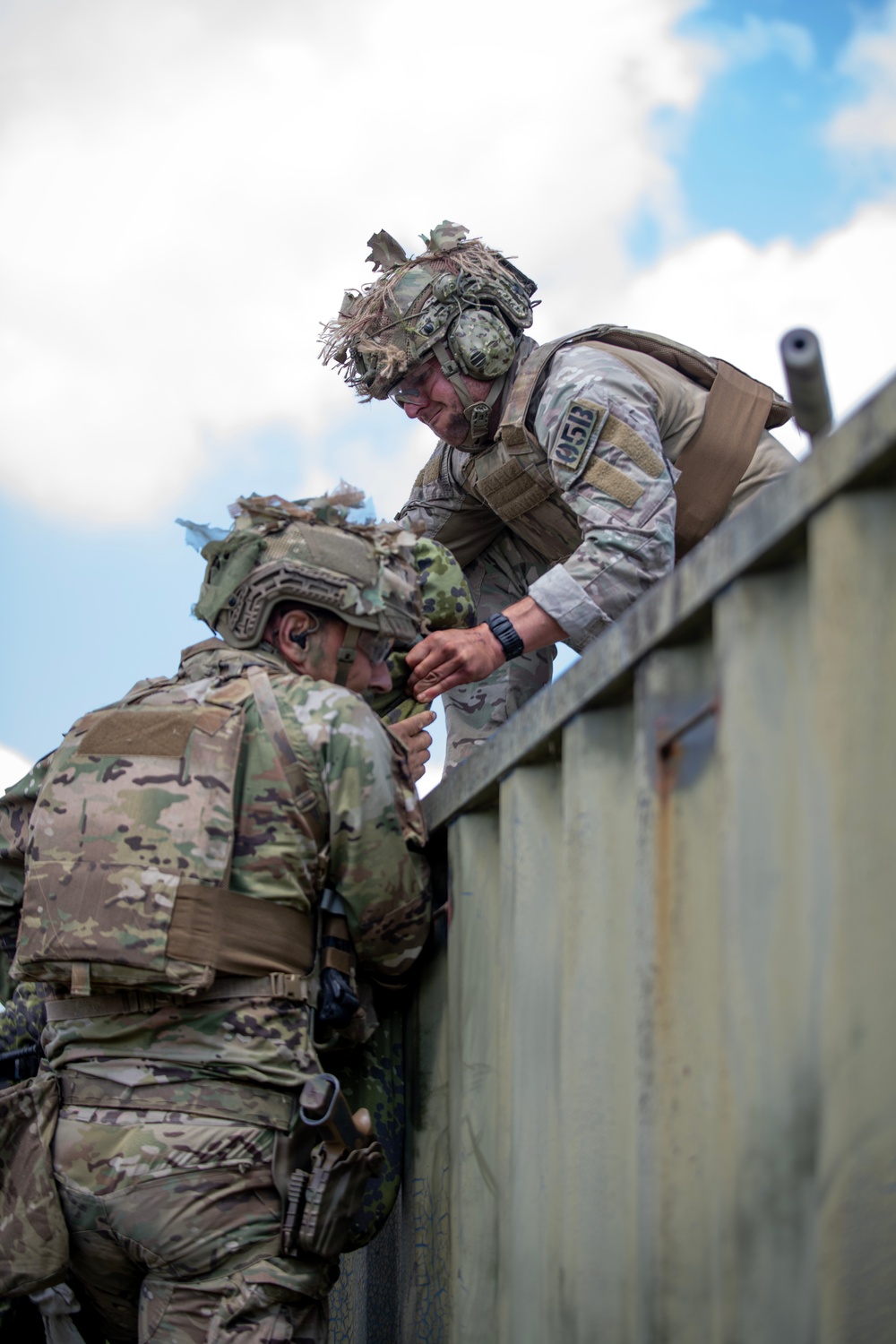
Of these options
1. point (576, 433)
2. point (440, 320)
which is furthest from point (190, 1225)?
point (440, 320)

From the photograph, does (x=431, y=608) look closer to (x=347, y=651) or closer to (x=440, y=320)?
(x=347, y=651)

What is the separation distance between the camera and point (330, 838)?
10.3ft

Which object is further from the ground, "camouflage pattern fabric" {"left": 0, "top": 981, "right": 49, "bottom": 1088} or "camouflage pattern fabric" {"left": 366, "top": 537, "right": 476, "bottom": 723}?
"camouflage pattern fabric" {"left": 366, "top": 537, "right": 476, "bottom": 723}

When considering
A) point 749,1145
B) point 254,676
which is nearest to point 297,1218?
point 254,676

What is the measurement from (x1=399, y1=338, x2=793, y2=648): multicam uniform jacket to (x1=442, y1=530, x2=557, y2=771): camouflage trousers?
490 millimetres

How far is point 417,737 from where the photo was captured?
3836mm

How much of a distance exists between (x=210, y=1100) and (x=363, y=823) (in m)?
0.63

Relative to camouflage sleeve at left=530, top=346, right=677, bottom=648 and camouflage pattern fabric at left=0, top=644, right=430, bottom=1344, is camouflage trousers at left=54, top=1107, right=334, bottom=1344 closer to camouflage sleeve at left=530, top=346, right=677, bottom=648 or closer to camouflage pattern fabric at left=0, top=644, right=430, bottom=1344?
camouflage pattern fabric at left=0, top=644, right=430, bottom=1344

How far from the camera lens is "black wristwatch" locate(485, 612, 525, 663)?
4090mm

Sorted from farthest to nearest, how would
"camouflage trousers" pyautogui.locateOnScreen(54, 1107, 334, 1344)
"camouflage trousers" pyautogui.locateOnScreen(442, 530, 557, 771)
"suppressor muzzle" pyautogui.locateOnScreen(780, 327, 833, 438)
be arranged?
"camouflage trousers" pyautogui.locateOnScreen(442, 530, 557, 771) → "camouflage trousers" pyautogui.locateOnScreen(54, 1107, 334, 1344) → "suppressor muzzle" pyautogui.locateOnScreen(780, 327, 833, 438)

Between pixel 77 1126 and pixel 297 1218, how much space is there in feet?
1.59

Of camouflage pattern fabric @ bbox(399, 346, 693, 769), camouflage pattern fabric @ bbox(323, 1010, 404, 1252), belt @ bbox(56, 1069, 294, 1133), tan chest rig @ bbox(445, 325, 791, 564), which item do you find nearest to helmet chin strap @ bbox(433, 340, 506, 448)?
tan chest rig @ bbox(445, 325, 791, 564)

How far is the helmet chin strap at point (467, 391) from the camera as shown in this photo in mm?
4797

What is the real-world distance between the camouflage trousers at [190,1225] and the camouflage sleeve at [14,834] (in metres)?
0.78
